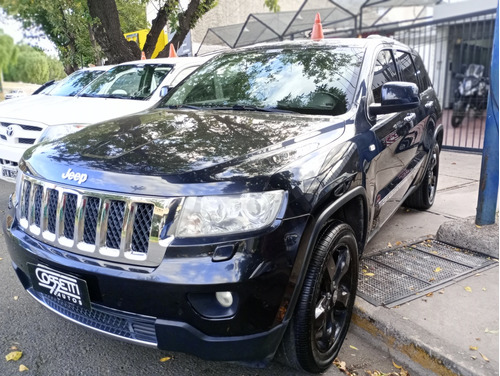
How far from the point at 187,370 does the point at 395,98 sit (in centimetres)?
212

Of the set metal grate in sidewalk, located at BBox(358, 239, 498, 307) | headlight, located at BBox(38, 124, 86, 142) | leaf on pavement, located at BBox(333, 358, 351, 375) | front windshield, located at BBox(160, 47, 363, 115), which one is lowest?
leaf on pavement, located at BBox(333, 358, 351, 375)

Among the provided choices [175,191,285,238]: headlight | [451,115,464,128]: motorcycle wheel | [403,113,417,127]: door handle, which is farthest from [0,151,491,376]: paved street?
[451,115,464,128]: motorcycle wheel

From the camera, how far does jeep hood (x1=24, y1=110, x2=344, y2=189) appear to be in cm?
199

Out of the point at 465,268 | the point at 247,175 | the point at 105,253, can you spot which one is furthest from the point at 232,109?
the point at 465,268

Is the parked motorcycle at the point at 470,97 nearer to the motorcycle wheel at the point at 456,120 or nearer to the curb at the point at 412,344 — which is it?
the motorcycle wheel at the point at 456,120

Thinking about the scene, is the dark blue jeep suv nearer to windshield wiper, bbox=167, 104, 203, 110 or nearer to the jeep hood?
the jeep hood

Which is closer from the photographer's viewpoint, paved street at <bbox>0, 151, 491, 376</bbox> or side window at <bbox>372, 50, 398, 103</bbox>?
paved street at <bbox>0, 151, 491, 376</bbox>

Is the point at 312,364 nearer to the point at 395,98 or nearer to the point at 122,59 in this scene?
the point at 395,98

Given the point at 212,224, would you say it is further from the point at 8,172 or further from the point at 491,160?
the point at 8,172

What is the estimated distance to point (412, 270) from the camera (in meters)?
3.47

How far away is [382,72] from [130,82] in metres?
4.28

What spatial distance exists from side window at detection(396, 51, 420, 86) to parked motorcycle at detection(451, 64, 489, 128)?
7709 mm

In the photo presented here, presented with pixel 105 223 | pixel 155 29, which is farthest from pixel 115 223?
pixel 155 29

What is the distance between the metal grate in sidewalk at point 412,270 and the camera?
3092mm
